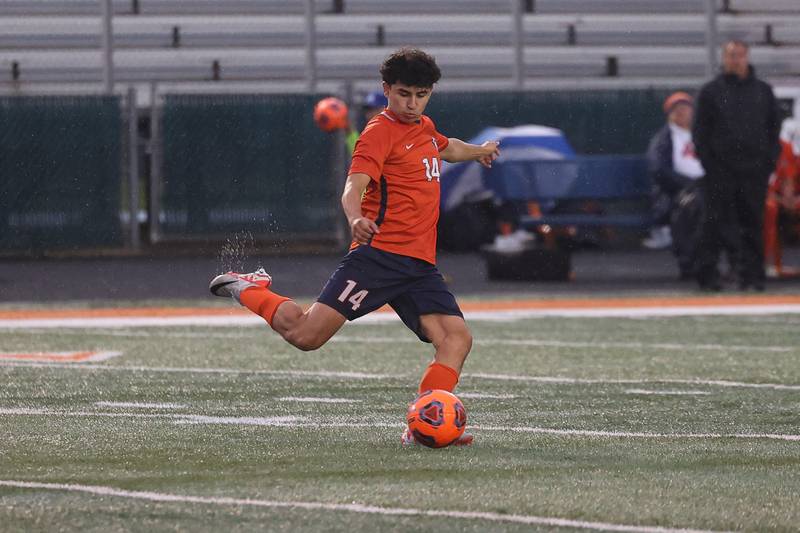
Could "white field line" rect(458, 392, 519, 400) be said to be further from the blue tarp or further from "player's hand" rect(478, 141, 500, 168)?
the blue tarp

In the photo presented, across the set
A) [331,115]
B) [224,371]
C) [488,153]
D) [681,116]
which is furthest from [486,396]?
[331,115]

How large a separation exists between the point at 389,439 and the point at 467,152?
1.50 m

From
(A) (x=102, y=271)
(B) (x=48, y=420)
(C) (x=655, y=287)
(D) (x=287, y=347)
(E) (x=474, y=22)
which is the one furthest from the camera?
(E) (x=474, y=22)

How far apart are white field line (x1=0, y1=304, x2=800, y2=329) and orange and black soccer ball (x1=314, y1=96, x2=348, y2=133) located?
7362 millimetres

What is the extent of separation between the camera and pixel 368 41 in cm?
2500

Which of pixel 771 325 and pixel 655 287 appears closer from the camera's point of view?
pixel 771 325

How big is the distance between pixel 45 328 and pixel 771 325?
17.8 ft

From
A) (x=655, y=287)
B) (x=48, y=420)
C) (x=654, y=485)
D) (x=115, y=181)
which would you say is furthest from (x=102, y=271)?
(x=654, y=485)

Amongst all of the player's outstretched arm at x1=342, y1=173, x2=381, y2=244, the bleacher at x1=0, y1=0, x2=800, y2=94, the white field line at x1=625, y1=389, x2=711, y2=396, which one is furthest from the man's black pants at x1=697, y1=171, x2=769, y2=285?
the player's outstretched arm at x1=342, y1=173, x2=381, y2=244

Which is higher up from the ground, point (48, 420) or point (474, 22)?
point (474, 22)

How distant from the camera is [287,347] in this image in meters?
11.9

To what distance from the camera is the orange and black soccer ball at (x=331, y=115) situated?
22.2 metres

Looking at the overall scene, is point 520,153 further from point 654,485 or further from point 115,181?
point 654,485

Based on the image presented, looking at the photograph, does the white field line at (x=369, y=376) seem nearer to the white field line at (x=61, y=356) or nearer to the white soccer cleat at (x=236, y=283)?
the white field line at (x=61, y=356)
